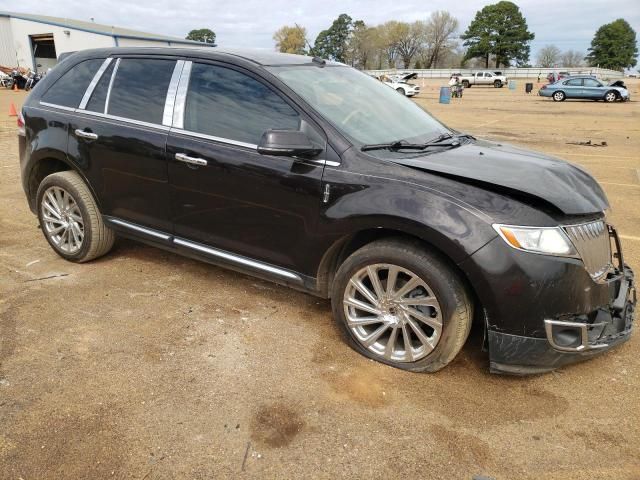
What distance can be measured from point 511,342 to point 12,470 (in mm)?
2422

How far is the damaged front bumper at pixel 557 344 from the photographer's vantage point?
2.66m

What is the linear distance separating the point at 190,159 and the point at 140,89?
0.84 metres

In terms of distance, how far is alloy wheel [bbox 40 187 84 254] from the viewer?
436cm

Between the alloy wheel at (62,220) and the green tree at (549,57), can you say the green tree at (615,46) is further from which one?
the alloy wheel at (62,220)

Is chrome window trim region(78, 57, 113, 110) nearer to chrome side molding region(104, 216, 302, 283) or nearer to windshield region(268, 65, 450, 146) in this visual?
chrome side molding region(104, 216, 302, 283)

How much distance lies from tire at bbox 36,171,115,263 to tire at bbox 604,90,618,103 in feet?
100

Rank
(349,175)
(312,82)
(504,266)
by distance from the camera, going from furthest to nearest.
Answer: (312,82)
(349,175)
(504,266)

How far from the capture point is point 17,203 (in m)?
6.42

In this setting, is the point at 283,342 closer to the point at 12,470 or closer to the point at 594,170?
the point at 12,470

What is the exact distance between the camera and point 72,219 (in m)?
4.39

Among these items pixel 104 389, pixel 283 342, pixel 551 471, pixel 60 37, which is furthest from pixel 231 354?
pixel 60 37

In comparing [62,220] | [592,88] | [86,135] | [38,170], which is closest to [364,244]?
[86,135]

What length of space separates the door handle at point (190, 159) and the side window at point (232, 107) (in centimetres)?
19

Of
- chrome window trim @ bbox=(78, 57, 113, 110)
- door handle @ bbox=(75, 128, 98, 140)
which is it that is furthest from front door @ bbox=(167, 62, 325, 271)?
chrome window trim @ bbox=(78, 57, 113, 110)
